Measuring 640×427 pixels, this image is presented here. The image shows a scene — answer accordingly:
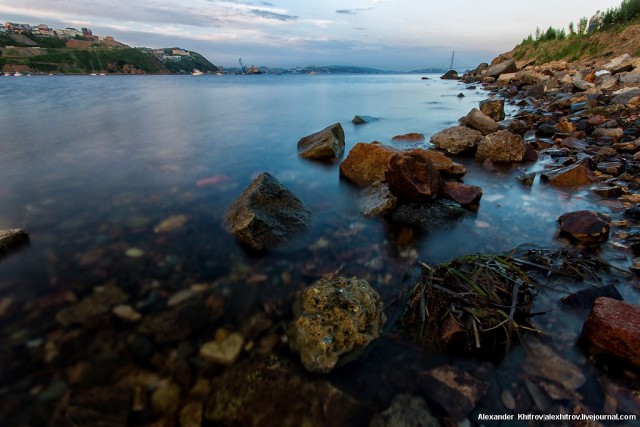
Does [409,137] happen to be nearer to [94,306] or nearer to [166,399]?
[94,306]

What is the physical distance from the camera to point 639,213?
4.43 m

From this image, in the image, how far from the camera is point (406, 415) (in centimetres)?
206

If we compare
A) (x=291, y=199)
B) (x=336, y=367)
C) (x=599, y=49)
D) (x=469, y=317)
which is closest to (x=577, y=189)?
(x=469, y=317)

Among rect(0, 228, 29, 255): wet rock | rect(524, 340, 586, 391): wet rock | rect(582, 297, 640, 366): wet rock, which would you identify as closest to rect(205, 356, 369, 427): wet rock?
rect(524, 340, 586, 391): wet rock

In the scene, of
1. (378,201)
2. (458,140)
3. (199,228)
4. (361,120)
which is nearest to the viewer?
(199,228)

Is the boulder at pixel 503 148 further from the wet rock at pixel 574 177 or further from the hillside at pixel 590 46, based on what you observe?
the hillside at pixel 590 46

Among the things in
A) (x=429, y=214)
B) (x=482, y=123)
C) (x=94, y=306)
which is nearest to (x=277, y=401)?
(x=94, y=306)

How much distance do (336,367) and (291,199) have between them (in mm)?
2868

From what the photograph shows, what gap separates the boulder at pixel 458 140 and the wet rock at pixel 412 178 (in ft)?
14.1

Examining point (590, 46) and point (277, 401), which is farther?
point (590, 46)

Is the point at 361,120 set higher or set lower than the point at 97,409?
higher

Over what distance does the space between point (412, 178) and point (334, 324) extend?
9.82ft

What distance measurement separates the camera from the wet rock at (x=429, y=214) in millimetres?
4531

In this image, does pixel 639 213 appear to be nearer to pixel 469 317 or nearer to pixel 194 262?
pixel 469 317
